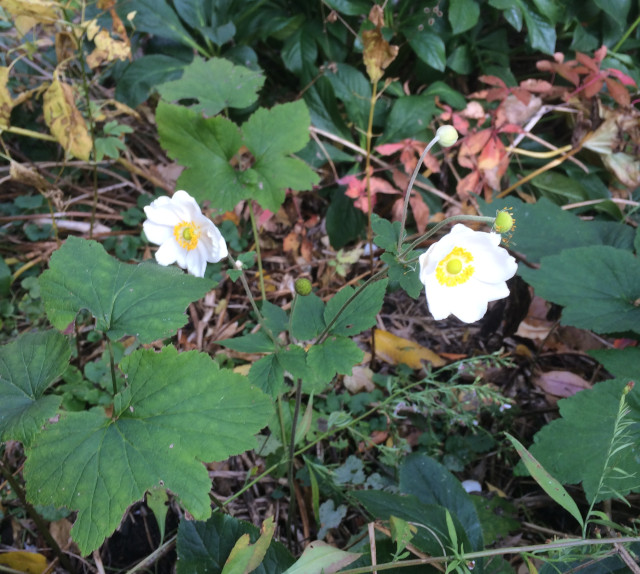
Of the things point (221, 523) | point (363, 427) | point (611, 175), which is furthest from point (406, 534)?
point (611, 175)

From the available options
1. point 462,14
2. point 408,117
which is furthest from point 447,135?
point 462,14

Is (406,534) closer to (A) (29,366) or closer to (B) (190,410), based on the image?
(B) (190,410)

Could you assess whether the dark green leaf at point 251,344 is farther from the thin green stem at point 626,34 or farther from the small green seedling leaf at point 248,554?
the thin green stem at point 626,34

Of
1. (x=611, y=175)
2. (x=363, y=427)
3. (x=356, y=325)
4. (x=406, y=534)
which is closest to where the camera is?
(x=406, y=534)

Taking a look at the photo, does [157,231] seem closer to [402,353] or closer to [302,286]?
[302,286]

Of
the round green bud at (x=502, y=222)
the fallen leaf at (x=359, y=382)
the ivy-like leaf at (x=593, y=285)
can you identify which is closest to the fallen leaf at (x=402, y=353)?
the fallen leaf at (x=359, y=382)
